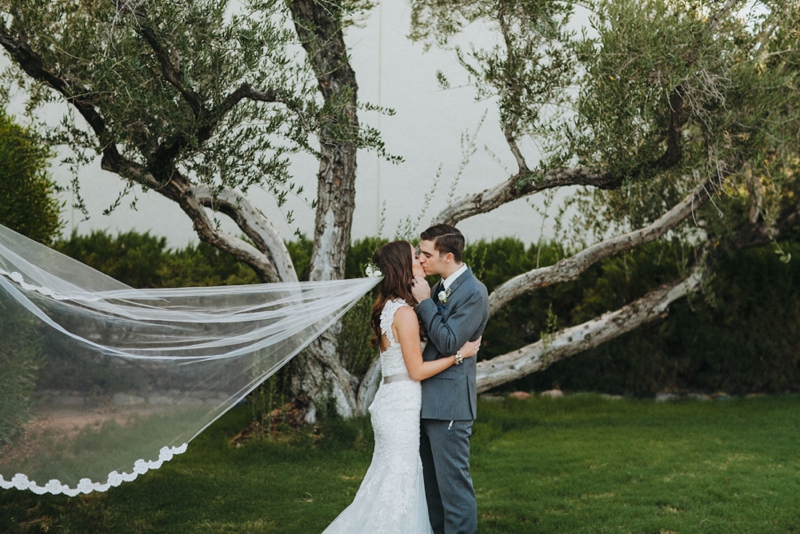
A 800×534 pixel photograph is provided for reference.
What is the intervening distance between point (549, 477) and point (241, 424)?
2946mm

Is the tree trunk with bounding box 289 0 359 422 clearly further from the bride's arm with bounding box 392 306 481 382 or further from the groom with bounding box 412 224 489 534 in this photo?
the bride's arm with bounding box 392 306 481 382

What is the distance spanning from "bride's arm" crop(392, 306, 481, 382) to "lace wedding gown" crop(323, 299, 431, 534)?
0.08 metres

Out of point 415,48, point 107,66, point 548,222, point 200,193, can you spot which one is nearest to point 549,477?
point 200,193

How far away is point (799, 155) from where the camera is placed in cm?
722

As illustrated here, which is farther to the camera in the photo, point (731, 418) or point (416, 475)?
point (731, 418)

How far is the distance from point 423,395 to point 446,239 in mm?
815

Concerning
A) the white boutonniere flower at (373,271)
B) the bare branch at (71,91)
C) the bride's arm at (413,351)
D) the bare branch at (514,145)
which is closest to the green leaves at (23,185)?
the bare branch at (71,91)

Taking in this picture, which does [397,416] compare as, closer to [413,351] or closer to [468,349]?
[413,351]

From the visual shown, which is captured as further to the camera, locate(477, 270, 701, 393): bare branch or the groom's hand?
locate(477, 270, 701, 393): bare branch

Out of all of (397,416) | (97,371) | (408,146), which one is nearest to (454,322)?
(397,416)

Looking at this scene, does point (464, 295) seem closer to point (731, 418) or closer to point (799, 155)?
point (799, 155)

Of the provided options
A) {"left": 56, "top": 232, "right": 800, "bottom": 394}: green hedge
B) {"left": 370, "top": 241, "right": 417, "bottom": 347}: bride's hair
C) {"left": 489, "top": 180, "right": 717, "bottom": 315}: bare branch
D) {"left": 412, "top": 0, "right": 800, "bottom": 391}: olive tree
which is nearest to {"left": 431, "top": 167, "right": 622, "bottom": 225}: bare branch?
{"left": 412, "top": 0, "right": 800, "bottom": 391}: olive tree

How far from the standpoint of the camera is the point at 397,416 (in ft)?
13.4

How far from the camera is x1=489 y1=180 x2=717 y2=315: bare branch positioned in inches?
292
